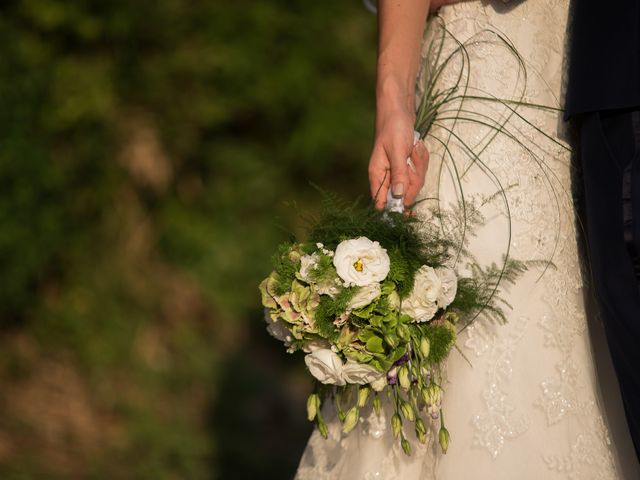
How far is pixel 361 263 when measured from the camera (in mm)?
1539

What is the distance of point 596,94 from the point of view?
156 centimetres

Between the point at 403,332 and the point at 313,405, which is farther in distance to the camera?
the point at 313,405

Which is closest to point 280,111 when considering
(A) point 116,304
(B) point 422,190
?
(A) point 116,304

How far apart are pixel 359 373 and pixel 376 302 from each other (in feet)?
0.47

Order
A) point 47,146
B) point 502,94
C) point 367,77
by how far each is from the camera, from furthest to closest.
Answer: point 367,77 < point 47,146 < point 502,94

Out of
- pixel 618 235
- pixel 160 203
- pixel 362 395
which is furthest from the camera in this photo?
pixel 160 203

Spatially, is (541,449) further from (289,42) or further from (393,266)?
(289,42)

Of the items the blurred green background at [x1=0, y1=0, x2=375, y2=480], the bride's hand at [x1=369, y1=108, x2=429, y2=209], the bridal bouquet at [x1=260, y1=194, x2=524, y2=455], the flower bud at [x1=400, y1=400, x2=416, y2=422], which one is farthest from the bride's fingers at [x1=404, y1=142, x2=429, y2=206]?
the blurred green background at [x1=0, y1=0, x2=375, y2=480]

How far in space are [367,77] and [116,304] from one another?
192 cm

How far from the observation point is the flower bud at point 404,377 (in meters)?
1.56

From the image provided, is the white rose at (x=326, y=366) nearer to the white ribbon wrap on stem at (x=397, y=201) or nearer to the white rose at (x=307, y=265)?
the white rose at (x=307, y=265)

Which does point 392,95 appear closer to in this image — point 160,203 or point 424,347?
point 424,347

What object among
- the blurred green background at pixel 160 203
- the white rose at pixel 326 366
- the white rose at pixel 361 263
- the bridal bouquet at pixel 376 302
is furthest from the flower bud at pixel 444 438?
the blurred green background at pixel 160 203

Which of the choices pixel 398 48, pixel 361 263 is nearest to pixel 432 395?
pixel 361 263
